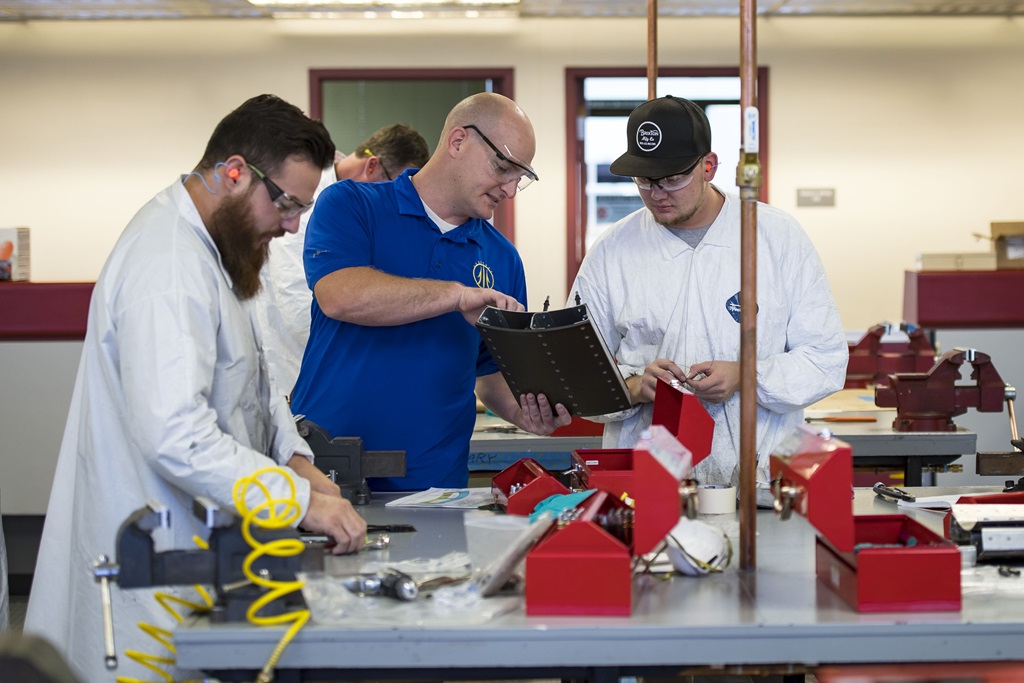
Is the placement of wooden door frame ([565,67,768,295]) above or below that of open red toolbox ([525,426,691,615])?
above

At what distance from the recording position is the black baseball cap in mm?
2242

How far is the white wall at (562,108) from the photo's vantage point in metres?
6.81

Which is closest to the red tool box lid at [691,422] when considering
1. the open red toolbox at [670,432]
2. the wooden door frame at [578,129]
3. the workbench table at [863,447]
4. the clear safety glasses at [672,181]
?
the open red toolbox at [670,432]

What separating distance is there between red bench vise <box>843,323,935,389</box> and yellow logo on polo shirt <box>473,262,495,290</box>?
2150 mm

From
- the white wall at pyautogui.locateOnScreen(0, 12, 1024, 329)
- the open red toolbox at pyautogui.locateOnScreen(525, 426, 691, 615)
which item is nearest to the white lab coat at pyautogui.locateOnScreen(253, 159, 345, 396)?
the open red toolbox at pyautogui.locateOnScreen(525, 426, 691, 615)

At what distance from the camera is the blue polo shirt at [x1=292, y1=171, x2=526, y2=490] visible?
2.30 meters

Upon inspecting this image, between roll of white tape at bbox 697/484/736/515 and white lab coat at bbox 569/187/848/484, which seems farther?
white lab coat at bbox 569/187/848/484

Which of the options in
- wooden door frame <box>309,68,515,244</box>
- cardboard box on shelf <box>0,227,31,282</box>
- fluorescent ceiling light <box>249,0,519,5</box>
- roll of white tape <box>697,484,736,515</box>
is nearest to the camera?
roll of white tape <box>697,484,736,515</box>

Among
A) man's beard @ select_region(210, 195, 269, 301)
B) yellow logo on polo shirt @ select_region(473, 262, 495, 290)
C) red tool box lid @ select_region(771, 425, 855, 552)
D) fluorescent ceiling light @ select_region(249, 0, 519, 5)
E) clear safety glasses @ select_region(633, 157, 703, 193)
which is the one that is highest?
fluorescent ceiling light @ select_region(249, 0, 519, 5)

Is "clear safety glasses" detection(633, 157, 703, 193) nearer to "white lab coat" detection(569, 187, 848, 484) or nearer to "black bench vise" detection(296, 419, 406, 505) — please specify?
"white lab coat" detection(569, 187, 848, 484)

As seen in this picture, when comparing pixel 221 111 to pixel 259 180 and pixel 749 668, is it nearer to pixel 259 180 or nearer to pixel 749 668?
pixel 259 180

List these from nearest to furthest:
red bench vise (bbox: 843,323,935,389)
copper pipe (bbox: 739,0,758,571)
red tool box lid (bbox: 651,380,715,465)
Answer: copper pipe (bbox: 739,0,758,571)
red tool box lid (bbox: 651,380,715,465)
red bench vise (bbox: 843,323,935,389)

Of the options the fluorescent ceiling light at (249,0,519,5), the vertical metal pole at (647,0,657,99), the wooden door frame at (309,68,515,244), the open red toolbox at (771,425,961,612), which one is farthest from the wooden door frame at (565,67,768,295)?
the open red toolbox at (771,425,961,612)

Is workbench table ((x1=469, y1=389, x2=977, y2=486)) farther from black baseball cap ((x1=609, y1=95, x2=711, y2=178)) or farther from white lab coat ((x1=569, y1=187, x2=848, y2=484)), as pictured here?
black baseball cap ((x1=609, y1=95, x2=711, y2=178))
